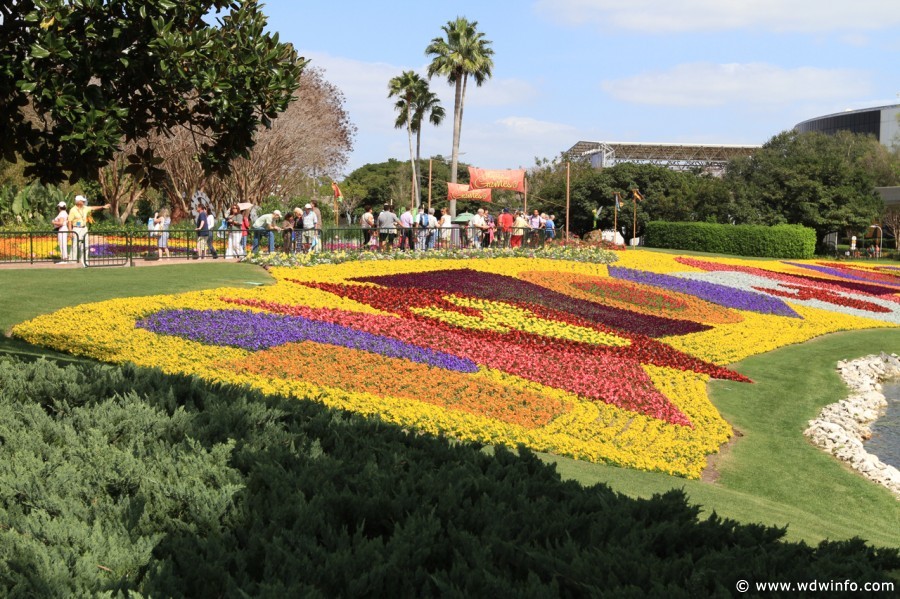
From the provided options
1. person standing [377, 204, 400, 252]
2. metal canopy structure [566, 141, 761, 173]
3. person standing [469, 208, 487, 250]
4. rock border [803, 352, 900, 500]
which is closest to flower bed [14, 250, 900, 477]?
rock border [803, 352, 900, 500]

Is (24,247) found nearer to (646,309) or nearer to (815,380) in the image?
(646,309)

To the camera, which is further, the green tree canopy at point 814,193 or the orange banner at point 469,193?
the green tree canopy at point 814,193

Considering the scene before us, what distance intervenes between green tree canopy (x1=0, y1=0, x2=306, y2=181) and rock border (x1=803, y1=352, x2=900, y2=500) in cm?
718

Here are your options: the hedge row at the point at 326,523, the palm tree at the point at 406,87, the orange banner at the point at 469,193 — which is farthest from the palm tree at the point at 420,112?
the hedge row at the point at 326,523

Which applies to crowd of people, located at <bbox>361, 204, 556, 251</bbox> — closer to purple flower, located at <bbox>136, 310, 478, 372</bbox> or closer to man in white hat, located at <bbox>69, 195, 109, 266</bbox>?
man in white hat, located at <bbox>69, 195, 109, 266</bbox>

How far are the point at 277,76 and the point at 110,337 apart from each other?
16.3ft

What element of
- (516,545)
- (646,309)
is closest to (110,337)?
(516,545)

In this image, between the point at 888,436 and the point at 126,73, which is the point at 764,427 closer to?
the point at 888,436

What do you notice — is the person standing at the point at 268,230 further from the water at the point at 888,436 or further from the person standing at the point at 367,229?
the water at the point at 888,436

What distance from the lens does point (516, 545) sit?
3.51m

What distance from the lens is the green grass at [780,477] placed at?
22.4 feet

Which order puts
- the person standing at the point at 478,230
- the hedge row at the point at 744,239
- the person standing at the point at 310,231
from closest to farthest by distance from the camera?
1. the person standing at the point at 310,231
2. the person standing at the point at 478,230
3. the hedge row at the point at 744,239

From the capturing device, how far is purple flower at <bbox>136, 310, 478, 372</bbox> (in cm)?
1138

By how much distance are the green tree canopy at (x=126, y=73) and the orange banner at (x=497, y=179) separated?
73.8 feet
